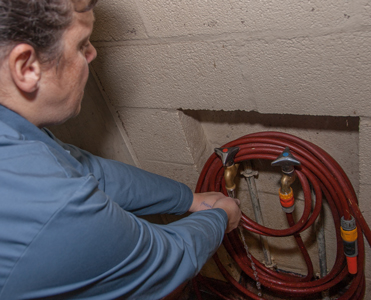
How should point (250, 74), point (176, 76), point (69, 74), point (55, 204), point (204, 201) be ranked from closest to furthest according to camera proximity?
point (55, 204), point (69, 74), point (250, 74), point (176, 76), point (204, 201)

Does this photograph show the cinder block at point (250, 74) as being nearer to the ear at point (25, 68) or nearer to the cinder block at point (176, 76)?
the cinder block at point (176, 76)

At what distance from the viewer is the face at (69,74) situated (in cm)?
68

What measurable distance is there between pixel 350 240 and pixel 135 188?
0.76 metres

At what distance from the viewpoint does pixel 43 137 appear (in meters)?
0.72

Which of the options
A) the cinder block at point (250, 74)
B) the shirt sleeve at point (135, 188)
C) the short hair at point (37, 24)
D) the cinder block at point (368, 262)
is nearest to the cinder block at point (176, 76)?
the cinder block at point (250, 74)

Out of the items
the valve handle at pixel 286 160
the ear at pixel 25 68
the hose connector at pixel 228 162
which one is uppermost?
the ear at pixel 25 68

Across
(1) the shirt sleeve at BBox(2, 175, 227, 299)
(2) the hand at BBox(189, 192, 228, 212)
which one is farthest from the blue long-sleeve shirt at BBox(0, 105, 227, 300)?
(2) the hand at BBox(189, 192, 228, 212)

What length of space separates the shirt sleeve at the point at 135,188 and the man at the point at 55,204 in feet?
0.88

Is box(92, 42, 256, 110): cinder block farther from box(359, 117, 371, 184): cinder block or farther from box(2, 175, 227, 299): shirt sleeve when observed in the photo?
box(2, 175, 227, 299): shirt sleeve

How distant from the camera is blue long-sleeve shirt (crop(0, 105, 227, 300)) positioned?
593mm

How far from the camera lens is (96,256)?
2.11 feet

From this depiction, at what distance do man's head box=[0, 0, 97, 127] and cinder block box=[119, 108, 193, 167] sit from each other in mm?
510

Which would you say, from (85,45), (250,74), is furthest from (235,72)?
(85,45)

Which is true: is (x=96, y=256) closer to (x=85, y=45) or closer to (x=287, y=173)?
(x=85, y=45)
